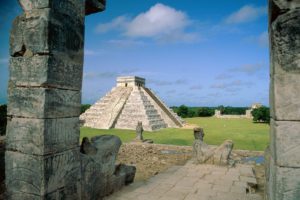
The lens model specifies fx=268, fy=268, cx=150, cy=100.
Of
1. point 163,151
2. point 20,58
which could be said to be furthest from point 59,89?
point 163,151

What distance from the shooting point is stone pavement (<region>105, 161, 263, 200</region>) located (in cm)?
545

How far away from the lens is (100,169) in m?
5.20

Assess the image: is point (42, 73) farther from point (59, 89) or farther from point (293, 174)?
point (293, 174)

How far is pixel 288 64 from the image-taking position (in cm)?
285

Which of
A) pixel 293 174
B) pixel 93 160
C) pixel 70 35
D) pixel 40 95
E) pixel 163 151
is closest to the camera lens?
pixel 293 174

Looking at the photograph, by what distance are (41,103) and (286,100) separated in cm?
324

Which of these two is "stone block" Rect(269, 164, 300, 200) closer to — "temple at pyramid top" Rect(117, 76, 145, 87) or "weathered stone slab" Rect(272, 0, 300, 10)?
"weathered stone slab" Rect(272, 0, 300, 10)

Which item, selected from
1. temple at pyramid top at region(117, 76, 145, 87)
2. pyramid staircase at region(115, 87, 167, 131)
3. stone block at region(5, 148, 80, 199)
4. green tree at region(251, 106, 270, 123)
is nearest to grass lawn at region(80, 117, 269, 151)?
pyramid staircase at region(115, 87, 167, 131)

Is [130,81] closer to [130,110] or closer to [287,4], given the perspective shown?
[130,110]

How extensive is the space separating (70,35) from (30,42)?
0.65 m

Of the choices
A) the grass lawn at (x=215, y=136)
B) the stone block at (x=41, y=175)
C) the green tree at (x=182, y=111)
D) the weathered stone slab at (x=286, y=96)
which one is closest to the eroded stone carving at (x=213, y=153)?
the stone block at (x=41, y=175)

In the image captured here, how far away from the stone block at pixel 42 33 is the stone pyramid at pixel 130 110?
21956 millimetres

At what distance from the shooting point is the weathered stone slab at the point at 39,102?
3946mm

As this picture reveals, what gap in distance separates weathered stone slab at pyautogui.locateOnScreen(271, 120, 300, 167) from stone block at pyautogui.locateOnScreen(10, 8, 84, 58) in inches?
129
